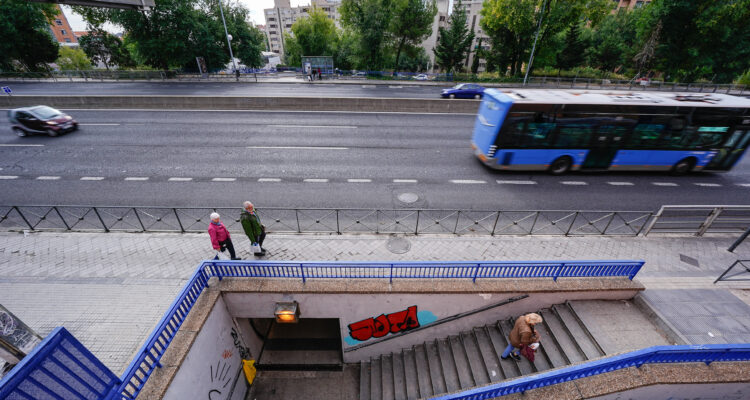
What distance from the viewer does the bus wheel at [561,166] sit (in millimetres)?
12502

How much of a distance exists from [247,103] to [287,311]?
20.5 meters

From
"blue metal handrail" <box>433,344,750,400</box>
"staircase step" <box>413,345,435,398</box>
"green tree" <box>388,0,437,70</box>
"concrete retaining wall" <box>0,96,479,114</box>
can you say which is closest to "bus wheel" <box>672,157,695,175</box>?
"blue metal handrail" <box>433,344,750,400</box>

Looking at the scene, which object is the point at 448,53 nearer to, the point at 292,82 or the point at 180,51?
the point at 292,82

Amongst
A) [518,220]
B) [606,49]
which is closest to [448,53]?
[606,49]

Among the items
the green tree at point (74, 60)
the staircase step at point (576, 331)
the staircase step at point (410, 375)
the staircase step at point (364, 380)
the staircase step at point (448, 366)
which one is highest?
the green tree at point (74, 60)

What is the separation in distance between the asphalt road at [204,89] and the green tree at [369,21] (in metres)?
11.4

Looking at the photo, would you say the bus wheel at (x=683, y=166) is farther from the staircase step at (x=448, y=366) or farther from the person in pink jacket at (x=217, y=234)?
the person in pink jacket at (x=217, y=234)

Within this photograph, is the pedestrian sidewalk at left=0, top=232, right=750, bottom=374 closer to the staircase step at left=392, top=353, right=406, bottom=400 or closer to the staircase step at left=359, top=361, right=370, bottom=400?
Answer: the staircase step at left=392, top=353, right=406, bottom=400

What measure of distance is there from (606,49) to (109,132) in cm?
7048

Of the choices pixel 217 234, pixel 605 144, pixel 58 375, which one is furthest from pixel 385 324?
pixel 605 144

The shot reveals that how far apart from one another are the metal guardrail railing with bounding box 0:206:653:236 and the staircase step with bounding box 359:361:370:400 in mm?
4024

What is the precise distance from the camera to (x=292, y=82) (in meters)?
37.2

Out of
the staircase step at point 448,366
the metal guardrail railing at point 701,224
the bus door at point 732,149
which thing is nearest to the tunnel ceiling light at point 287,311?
the staircase step at point 448,366

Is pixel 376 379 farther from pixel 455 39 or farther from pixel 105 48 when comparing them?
pixel 105 48
